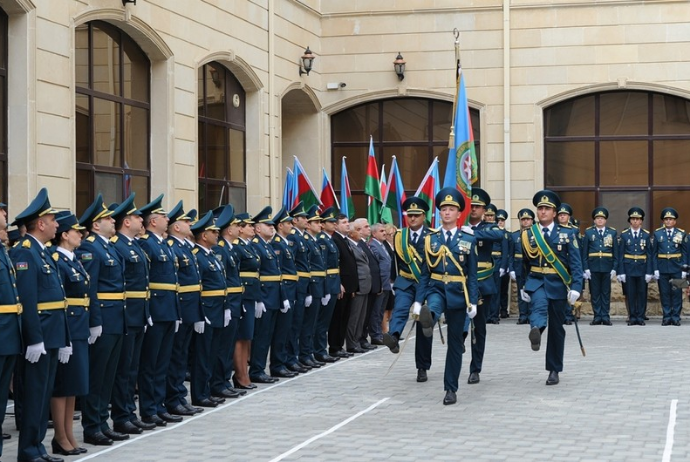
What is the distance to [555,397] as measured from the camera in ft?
37.1

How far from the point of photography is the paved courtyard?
28.0 ft

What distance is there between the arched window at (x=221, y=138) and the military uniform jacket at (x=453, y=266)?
8.41 m

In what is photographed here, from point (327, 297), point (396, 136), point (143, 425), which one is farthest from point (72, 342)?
point (396, 136)

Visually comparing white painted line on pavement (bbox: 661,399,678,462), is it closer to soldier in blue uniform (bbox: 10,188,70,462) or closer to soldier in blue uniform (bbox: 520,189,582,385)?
soldier in blue uniform (bbox: 520,189,582,385)

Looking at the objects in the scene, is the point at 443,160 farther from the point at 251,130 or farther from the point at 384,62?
the point at 251,130

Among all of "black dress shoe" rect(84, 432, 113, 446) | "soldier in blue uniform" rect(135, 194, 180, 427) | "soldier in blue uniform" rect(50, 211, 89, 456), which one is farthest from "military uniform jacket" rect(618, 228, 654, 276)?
"soldier in blue uniform" rect(50, 211, 89, 456)

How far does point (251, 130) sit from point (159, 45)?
4.14 metres

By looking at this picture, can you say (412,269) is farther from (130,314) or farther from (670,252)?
(670,252)

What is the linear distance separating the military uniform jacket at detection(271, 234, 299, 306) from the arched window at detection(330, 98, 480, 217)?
11422 mm

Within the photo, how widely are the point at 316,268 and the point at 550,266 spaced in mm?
2865

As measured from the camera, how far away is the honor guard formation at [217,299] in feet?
27.1

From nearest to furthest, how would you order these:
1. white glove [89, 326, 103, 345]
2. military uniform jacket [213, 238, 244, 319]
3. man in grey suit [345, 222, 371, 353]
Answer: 1. white glove [89, 326, 103, 345]
2. military uniform jacket [213, 238, 244, 319]
3. man in grey suit [345, 222, 371, 353]

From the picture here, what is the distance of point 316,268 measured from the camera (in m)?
13.9

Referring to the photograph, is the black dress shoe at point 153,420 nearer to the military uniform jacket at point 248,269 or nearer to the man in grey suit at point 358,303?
the military uniform jacket at point 248,269
